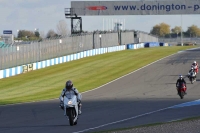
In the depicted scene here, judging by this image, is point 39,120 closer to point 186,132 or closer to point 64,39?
point 186,132

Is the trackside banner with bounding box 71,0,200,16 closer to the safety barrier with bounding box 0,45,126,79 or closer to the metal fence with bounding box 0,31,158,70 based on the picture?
the metal fence with bounding box 0,31,158,70

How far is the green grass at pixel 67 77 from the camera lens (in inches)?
1373

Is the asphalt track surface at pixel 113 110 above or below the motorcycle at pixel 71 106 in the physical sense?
below

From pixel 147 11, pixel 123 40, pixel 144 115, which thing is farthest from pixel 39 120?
pixel 123 40

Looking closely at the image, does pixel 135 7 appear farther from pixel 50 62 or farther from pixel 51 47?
pixel 50 62

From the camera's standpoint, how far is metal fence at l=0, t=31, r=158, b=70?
152 ft

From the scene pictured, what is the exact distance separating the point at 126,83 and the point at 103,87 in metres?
2.61

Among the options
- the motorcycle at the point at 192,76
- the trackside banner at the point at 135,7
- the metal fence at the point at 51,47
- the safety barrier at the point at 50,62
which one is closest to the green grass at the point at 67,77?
the safety barrier at the point at 50,62

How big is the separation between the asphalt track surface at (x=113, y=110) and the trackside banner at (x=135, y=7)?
36428 millimetres

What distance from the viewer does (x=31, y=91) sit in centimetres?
3681

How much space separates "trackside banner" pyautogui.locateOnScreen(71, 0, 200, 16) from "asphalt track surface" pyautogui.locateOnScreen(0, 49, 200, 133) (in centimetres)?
3643

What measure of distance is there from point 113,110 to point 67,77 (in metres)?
23.9

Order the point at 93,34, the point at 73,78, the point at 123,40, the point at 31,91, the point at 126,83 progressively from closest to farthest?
the point at 31,91, the point at 126,83, the point at 73,78, the point at 93,34, the point at 123,40

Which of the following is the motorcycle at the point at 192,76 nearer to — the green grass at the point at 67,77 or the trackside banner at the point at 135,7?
the green grass at the point at 67,77
